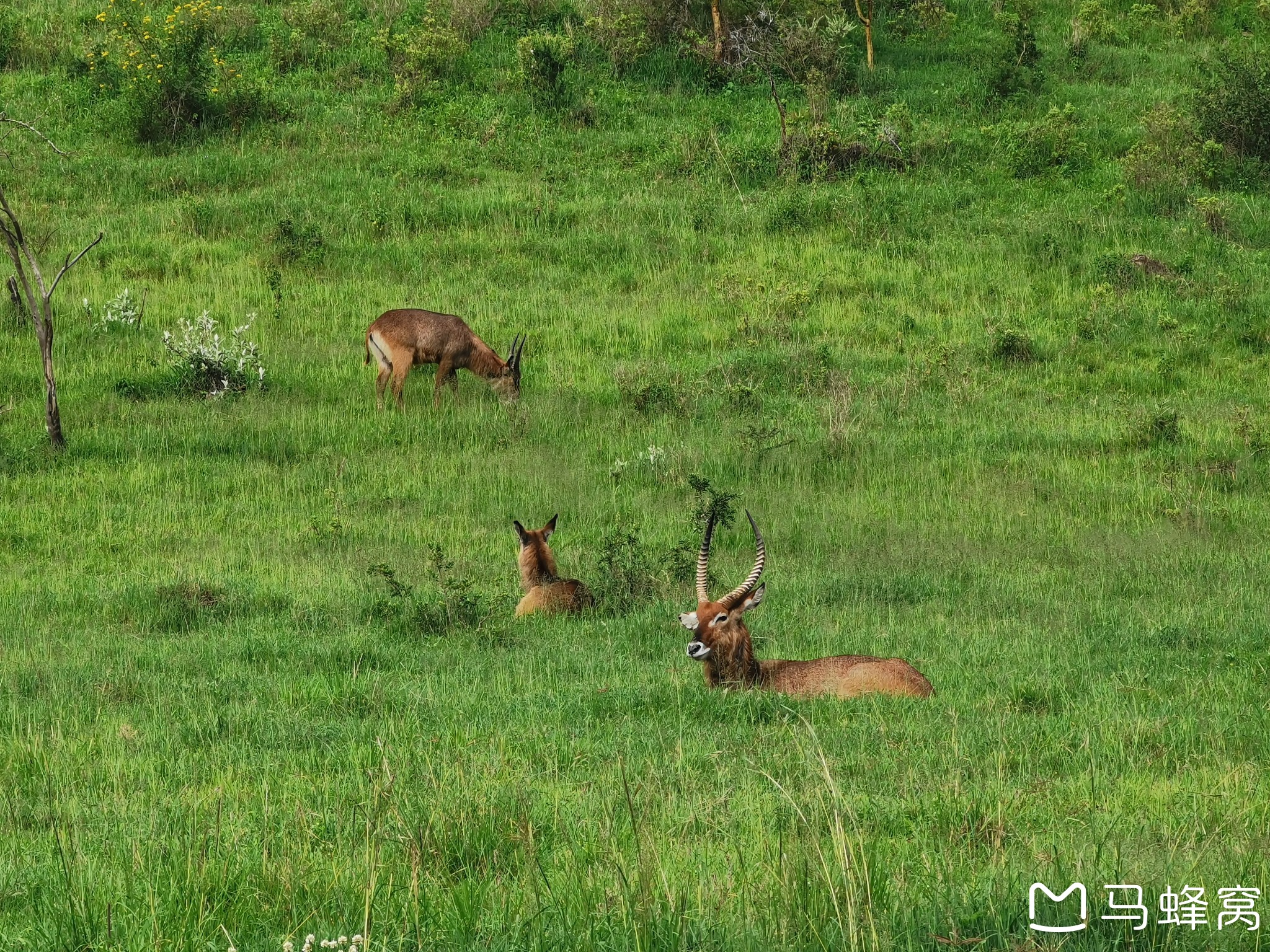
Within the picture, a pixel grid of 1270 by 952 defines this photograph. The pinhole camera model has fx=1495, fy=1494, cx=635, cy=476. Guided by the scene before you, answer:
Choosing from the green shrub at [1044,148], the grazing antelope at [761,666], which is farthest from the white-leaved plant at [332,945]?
the green shrub at [1044,148]

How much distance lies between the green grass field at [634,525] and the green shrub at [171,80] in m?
0.63

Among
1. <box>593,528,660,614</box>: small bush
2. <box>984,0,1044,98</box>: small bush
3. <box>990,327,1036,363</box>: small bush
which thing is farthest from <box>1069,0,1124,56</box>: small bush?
<box>593,528,660,614</box>: small bush

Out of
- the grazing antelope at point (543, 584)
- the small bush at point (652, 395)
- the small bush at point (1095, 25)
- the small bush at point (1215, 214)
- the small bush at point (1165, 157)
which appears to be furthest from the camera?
the small bush at point (1095, 25)

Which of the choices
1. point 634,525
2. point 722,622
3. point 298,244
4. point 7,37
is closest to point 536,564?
point 634,525

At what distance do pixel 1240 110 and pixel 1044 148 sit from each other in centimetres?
316

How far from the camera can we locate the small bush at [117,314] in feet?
63.6

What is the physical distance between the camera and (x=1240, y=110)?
24188 mm

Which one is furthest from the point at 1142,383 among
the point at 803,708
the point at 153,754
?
the point at 153,754

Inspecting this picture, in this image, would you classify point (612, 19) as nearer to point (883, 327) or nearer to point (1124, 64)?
point (1124, 64)

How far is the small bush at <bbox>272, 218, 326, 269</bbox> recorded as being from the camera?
21969 mm

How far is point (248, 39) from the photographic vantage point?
29.3 metres

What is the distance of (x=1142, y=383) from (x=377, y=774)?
47.6 feet

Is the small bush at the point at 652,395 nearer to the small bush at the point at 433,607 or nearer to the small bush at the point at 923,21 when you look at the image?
the small bush at the point at 433,607

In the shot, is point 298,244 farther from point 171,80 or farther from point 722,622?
point 722,622
